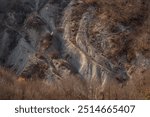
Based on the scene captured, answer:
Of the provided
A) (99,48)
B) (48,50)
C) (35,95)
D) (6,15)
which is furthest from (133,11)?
(35,95)

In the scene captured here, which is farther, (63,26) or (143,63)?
(63,26)

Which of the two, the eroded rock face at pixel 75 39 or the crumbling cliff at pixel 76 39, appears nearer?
the crumbling cliff at pixel 76 39

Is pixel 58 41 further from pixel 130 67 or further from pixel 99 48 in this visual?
pixel 130 67

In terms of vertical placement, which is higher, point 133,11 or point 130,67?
point 133,11

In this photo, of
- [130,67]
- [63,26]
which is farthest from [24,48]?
[130,67]

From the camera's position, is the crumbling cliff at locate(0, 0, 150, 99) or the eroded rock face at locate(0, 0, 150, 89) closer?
the crumbling cliff at locate(0, 0, 150, 99)

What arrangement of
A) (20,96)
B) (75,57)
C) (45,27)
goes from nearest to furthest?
(20,96) → (75,57) → (45,27)

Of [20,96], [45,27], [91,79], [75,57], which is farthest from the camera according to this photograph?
[45,27]
